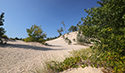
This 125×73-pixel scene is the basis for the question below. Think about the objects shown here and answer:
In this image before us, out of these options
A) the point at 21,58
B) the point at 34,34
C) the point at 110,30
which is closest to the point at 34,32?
the point at 34,34

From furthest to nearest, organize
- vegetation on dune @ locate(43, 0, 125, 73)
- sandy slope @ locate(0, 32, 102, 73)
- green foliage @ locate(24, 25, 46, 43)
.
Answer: green foliage @ locate(24, 25, 46, 43) → sandy slope @ locate(0, 32, 102, 73) → vegetation on dune @ locate(43, 0, 125, 73)

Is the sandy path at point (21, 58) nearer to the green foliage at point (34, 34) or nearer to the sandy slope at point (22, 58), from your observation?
the sandy slope at point (22, 58)

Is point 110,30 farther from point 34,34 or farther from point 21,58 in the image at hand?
point 34,34

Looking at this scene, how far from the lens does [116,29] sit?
5.98 feet

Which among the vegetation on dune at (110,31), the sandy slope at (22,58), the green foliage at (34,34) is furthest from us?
the green foliage at (34,34)

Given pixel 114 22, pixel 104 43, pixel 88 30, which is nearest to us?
pixel 104 43

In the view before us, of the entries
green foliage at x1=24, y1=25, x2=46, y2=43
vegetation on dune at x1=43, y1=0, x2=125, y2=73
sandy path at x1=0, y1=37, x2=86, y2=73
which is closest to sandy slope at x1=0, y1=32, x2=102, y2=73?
sandy path at x1=0, y1=37, x2=86, y2=73

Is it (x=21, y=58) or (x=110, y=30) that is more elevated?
(x=110, y=30)

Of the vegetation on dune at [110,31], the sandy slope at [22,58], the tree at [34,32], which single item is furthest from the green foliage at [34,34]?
the vegetation on dune at [110,31]

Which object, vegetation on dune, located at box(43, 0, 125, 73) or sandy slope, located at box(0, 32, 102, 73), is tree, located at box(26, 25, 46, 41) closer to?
sandy slope, located at box(0, 32, 102, 73)

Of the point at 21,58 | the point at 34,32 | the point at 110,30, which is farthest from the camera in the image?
the point at 34,32

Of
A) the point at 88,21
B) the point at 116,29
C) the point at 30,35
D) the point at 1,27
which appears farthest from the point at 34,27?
the point at 116,29

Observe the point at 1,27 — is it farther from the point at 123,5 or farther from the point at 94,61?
the point at 123,5

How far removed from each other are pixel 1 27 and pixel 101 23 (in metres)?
10.3
